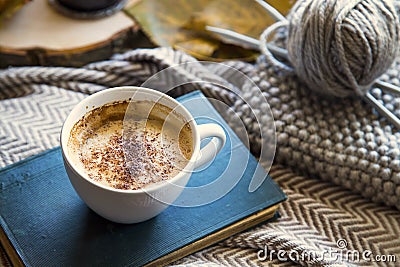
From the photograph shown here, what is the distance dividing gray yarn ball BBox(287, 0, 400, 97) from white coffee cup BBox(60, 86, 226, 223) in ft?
0.68

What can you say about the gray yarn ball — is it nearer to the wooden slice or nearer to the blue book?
the blue book

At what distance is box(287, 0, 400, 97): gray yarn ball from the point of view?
75 cm

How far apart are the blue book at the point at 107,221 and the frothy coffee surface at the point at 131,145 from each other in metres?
0.07

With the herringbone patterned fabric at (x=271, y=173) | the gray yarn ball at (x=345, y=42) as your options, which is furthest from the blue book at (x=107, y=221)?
the gray yarn ball at (x=345, y=42)

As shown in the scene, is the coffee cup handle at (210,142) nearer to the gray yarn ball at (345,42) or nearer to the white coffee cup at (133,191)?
the white coffee cup at (133,191)

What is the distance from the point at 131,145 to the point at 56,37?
0.41 m

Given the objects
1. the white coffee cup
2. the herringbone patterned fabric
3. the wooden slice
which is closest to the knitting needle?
the herringbone patterned fabric

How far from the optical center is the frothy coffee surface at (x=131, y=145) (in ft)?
2.06

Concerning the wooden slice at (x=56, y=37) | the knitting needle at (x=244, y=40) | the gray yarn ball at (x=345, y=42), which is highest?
the gray yarn ball at (x=345, y=42)

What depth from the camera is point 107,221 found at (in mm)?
676

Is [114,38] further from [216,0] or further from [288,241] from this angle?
[288,241]

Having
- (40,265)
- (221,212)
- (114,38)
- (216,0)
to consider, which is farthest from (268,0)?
(40,265)

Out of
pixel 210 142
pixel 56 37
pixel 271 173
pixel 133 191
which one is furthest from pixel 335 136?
pixel 56 37

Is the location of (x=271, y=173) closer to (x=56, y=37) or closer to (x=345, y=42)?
(x=345, y=42)
